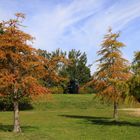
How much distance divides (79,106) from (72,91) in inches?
1821

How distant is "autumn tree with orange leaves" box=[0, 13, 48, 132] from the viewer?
2898 cm

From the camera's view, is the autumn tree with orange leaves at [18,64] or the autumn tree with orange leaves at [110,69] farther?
the autumn tree with orange leaves at [110,69]

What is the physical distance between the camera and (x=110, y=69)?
47719mm

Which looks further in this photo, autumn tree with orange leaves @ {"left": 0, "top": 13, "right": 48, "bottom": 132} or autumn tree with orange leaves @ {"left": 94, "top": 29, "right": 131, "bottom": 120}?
autumn tree with orange leaves @ {"left": 94, "top": 29, "right": 131, "bottom": 120}

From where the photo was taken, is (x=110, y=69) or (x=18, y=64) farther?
(x=110, y=69)

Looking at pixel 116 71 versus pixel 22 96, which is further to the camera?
pixel 116 71

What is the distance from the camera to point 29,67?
2970 cm

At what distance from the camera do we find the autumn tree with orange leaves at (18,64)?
1141 inches

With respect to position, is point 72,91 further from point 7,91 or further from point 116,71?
point 7,91

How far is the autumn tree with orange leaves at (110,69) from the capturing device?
4684cm

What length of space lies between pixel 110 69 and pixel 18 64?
1966cm

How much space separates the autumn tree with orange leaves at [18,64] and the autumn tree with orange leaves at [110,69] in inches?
694

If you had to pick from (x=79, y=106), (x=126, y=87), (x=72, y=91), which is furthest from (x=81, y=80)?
(x=126, y=87)

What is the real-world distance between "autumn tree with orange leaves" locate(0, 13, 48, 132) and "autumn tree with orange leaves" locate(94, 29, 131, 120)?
17634 mm
